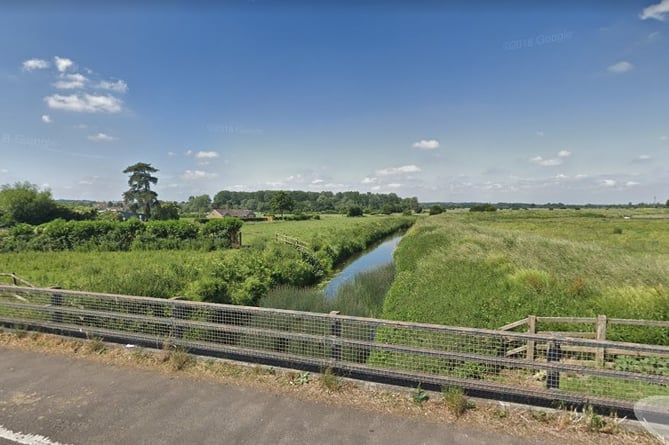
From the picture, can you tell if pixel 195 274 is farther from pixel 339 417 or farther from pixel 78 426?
pixel 339 417

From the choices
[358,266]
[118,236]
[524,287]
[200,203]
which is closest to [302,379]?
[524,287]

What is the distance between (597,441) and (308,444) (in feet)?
10.3

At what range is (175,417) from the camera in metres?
4.06

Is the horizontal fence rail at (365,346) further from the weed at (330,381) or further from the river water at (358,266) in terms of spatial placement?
the river water at (358,266)

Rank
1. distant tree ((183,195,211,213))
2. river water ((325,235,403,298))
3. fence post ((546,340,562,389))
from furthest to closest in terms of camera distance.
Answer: distant tree ((183,195,211,213))
river water ((325,235,403,298))
fence post ((546,340,562,389))

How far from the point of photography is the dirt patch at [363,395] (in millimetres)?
3709

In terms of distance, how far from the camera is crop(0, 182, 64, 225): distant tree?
50938 millimetres

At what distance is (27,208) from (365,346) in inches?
2662

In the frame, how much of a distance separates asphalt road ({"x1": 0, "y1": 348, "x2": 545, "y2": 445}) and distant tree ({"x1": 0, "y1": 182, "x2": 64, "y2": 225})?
62.0 m

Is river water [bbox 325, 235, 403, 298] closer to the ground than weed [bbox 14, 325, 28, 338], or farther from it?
closer to the ground

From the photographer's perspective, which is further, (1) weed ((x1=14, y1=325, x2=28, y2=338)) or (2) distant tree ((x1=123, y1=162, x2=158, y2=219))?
(2) distant tree ((x1=123, y1=162, x2=158, y2=219))

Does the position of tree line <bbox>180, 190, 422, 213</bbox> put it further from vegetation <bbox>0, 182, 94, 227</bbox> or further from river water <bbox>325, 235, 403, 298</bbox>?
river water <bbox>325, 235, 403, 298</bbox>

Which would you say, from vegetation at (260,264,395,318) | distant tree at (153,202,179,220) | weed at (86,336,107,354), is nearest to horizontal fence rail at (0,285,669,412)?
weed at (86,336,107,354)

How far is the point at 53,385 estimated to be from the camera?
4816 millimetres
